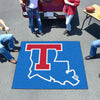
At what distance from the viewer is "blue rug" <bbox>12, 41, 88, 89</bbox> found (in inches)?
159

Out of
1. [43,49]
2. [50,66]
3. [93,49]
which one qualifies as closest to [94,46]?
[93,49]

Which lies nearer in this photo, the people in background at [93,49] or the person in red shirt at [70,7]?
the people in background at [93,49]

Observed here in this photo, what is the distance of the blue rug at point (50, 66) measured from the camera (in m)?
4.03

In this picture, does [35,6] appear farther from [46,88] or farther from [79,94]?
[79,94]

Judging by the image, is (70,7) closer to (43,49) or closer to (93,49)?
(93,49)

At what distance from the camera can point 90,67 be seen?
439 cm

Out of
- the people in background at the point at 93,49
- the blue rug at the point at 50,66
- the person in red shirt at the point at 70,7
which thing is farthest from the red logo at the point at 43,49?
the person in red shirt at the point at 70,7

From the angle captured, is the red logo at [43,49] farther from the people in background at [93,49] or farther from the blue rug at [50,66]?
the people in background at [93,49]

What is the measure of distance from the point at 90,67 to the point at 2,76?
8.90 feet

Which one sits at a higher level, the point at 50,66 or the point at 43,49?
the point at 43,49

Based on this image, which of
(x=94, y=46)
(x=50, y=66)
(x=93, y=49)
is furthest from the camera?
(x=50, y=66)

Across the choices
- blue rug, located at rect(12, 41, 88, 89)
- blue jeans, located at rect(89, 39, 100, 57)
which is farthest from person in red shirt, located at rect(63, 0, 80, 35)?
blue jeans, located at rect(89, 39, 100, 57)

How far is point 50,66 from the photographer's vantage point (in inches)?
174

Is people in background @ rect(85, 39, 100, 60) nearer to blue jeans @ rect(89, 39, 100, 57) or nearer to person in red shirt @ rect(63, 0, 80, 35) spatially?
blue jeans @ rect(89, 39, 100, 57)
